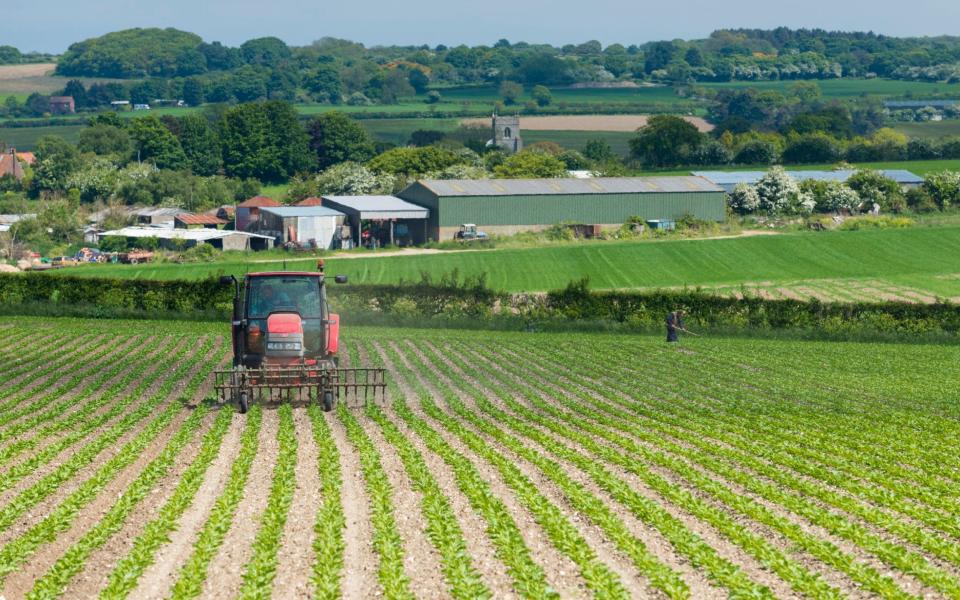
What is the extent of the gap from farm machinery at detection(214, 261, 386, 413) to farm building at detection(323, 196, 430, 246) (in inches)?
2801

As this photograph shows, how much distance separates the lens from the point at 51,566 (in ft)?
51.5

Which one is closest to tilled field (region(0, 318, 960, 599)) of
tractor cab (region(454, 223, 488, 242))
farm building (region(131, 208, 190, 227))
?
tractor cab (region(454, 223, 488, 242))

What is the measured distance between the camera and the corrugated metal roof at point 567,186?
4112 inches

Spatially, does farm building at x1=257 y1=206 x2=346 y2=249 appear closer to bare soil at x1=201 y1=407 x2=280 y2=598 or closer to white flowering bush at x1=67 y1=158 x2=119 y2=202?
white flowering bush at x1=67 y1=158 x2=119 y2=202

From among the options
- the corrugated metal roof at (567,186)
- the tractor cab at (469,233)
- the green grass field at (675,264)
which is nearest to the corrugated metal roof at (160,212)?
the corrugated metal roof at (567,186)

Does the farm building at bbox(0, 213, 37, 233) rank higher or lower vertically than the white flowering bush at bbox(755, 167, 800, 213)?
lower

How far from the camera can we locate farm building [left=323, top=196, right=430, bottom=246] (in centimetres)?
10269

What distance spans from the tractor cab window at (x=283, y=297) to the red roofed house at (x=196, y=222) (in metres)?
87.4

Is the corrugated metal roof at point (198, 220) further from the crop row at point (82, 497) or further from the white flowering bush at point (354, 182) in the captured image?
the crop row at point (82, 497)

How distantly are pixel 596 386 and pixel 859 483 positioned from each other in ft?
50.9

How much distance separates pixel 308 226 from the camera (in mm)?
103125

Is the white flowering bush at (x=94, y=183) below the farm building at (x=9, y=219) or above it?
above

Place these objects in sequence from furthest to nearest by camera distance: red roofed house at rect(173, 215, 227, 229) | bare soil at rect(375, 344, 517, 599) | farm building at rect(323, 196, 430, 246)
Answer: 1. red roofed house at rect(173, 215, 227, 229)
2. farm building at rect(323, 196, 430, 246)
3. bare soil at rect(375, 344, 517, 599)

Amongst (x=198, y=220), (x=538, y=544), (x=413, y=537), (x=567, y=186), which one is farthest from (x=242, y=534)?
(x=198, y=220)
